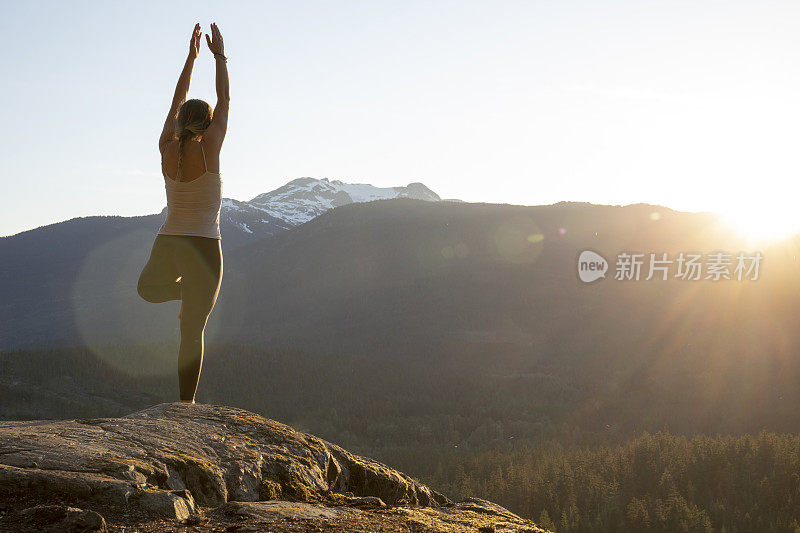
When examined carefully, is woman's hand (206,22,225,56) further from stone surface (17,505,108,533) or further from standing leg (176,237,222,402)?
stone surface (17,505,108,533)

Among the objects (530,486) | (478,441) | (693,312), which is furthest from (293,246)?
(530,486)

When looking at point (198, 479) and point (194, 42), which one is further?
point (194, 42)

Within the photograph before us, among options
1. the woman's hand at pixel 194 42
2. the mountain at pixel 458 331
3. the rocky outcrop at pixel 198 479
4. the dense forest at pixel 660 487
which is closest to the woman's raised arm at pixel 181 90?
the woman's hand at pixel 194 42

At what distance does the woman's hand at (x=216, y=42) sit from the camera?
4871 millimetres

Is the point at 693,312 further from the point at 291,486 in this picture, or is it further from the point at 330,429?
the point at 291,486

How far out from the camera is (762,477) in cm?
1906

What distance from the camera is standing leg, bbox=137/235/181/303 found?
4.65 metres

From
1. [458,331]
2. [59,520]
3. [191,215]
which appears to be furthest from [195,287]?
[458,331]

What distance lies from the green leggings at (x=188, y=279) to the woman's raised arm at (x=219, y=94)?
0.76 metres

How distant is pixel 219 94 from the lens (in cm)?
471

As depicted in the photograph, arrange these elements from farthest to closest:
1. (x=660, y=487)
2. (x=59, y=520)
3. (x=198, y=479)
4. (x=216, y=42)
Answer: (x=660, y=487) → (x=216, y=42) → (x=198, y=479) → (x=59, y=520)

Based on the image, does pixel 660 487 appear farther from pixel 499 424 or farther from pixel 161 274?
pixel 499 424

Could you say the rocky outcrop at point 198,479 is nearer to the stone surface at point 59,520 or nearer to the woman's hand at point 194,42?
the stone surface at point 59,520

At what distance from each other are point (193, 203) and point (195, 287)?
24.6 inches
